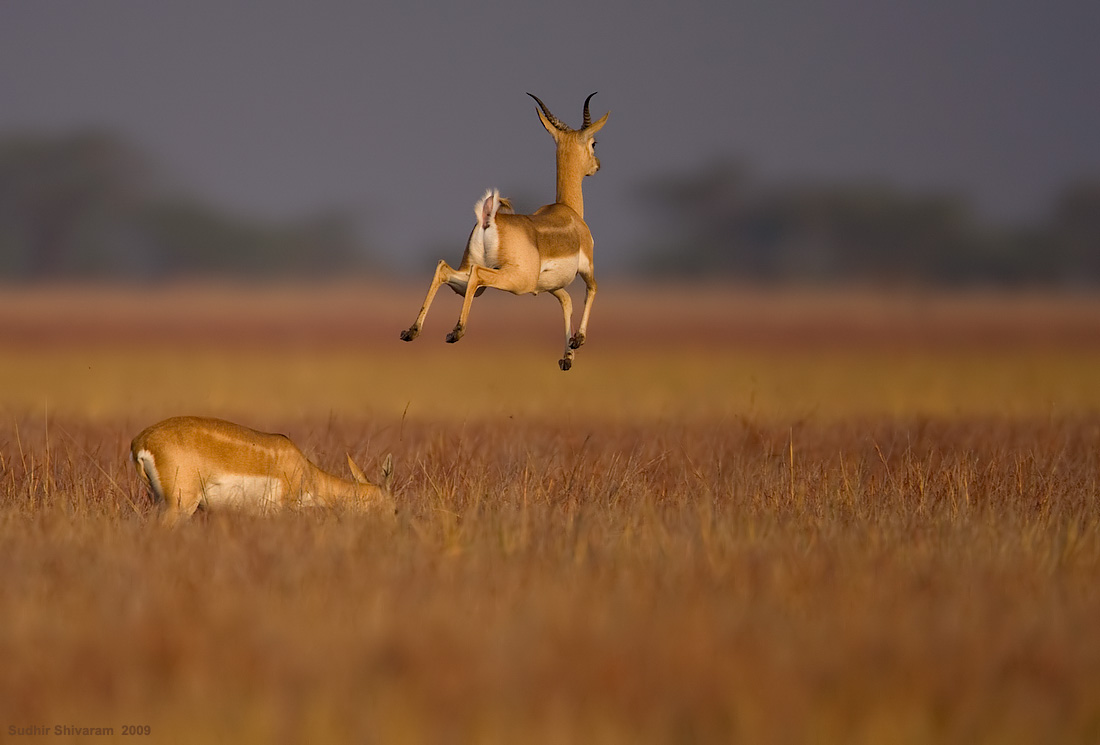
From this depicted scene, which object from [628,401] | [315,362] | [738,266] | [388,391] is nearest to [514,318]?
[738,266]

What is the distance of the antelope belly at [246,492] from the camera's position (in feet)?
32.2

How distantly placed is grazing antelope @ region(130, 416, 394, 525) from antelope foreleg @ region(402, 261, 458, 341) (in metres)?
1.83

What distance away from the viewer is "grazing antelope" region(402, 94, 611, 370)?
8.34 metres

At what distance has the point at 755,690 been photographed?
5.61 metres

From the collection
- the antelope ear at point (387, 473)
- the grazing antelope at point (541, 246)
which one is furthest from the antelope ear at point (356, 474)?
the grazing antelope at point (541, 246)

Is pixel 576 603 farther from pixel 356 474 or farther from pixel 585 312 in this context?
pixel 356 474

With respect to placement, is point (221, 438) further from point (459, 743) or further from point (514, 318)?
point (514, 318)

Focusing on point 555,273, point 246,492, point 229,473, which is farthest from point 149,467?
point 555,273

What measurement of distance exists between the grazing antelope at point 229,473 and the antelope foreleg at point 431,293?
1.83 m

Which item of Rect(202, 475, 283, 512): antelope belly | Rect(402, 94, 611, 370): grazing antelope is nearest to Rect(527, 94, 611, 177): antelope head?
Rect(402, 94, 611, 370): grazing antelope

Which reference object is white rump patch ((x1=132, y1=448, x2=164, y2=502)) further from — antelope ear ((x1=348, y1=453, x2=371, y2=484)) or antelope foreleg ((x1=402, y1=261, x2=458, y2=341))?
antelope foreleg ((x1=402, y1=261, x2=458, y2=341))

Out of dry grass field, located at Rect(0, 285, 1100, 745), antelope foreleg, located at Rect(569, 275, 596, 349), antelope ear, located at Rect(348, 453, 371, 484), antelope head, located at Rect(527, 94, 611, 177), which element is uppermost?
antelope head, located at Rect(527, 94, 611, 177)

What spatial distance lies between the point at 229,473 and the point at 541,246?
2.77 metres

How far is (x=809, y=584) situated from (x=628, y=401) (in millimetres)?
19707
